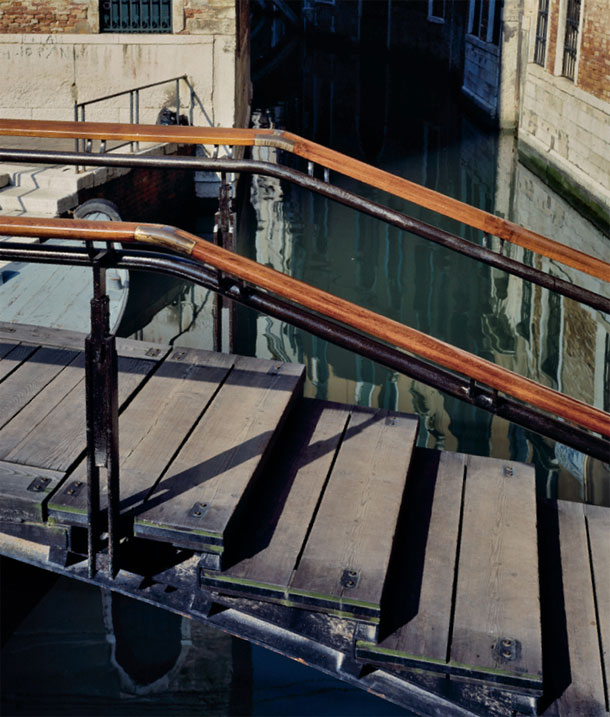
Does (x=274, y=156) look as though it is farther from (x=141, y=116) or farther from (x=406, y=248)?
(x=406, y=248)

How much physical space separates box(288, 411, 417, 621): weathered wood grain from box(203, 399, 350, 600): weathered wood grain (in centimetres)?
3

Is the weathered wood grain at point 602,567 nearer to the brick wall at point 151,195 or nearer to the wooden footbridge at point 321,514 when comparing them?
the wooden footbridge at point 321,514

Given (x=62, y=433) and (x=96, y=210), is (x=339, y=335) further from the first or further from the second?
(x=96, y=210)

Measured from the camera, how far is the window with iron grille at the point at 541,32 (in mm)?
14469

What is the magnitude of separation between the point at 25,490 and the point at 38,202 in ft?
18.6

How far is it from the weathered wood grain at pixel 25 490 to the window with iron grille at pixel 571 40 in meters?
11.4

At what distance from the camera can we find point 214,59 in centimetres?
1088

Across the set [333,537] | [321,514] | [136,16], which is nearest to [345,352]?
[321,514]

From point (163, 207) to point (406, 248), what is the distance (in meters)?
2.49

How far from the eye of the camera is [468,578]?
8.82ft

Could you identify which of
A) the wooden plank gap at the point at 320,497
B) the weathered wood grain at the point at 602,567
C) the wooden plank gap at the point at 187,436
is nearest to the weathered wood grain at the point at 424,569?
the wooden plank gap at the point at 320,497

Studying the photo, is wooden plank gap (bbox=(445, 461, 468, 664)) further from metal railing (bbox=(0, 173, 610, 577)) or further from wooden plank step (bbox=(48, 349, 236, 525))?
wooden plank step (bbox=(48, 349, 236, 525))

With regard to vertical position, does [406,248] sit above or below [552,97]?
below

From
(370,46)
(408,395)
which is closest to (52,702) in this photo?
(408,395)
